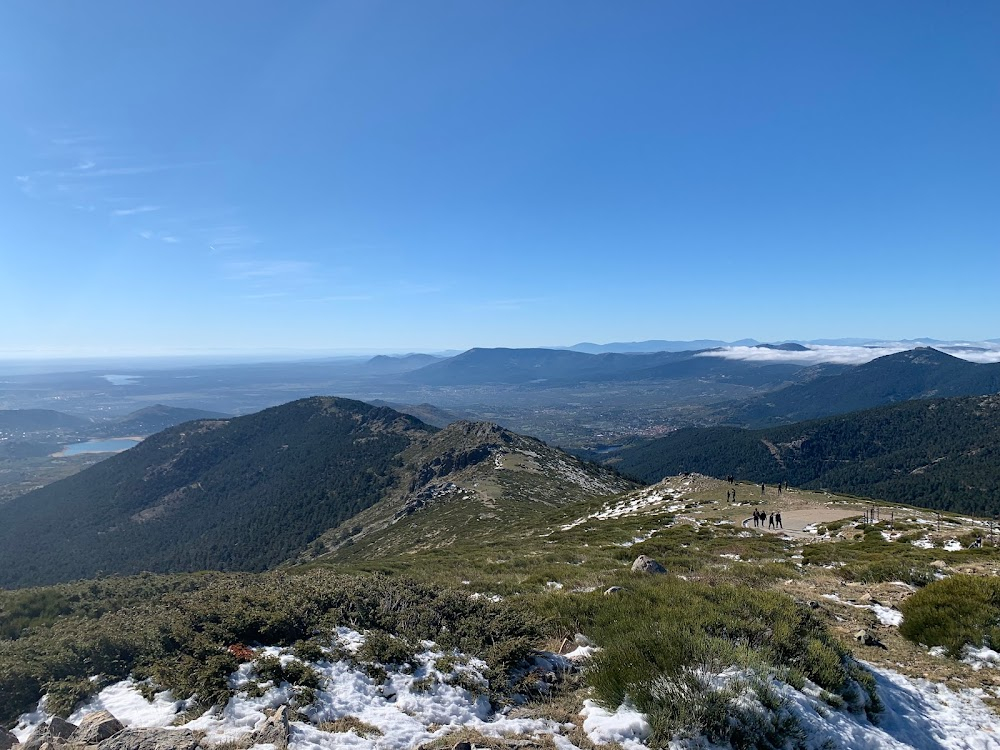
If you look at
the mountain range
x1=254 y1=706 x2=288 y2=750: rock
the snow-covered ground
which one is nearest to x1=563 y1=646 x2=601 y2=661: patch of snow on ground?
the snow-covered ground

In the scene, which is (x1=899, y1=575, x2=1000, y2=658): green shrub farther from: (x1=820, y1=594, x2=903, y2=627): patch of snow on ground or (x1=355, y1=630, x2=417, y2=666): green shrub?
(x1=355, y1=630, x2=417, y2=666): green shrub

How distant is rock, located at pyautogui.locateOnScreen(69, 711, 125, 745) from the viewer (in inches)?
295

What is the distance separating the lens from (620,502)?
6397 cm

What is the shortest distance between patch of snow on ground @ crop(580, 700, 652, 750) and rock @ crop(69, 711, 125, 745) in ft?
25.4

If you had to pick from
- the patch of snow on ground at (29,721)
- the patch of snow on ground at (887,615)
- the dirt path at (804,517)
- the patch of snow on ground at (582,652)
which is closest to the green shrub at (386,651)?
the patch of snow on ground at (582,652)

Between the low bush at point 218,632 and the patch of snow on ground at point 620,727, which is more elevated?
the patch of snow on ground at point 620,727

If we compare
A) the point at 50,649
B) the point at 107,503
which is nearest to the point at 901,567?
the point at 50,649

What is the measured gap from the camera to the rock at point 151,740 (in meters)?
7.01

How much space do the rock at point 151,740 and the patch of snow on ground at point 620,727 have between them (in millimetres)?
6069

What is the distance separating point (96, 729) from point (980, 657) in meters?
17.5

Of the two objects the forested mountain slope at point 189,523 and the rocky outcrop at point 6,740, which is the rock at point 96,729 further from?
the forested mountain slope at point 189,523

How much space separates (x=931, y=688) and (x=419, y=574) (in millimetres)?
18679

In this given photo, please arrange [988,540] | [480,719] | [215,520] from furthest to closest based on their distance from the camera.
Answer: [215,520]
[988,540]
[480,719]

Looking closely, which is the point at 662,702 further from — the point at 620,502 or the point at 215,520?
the point at 215,520
